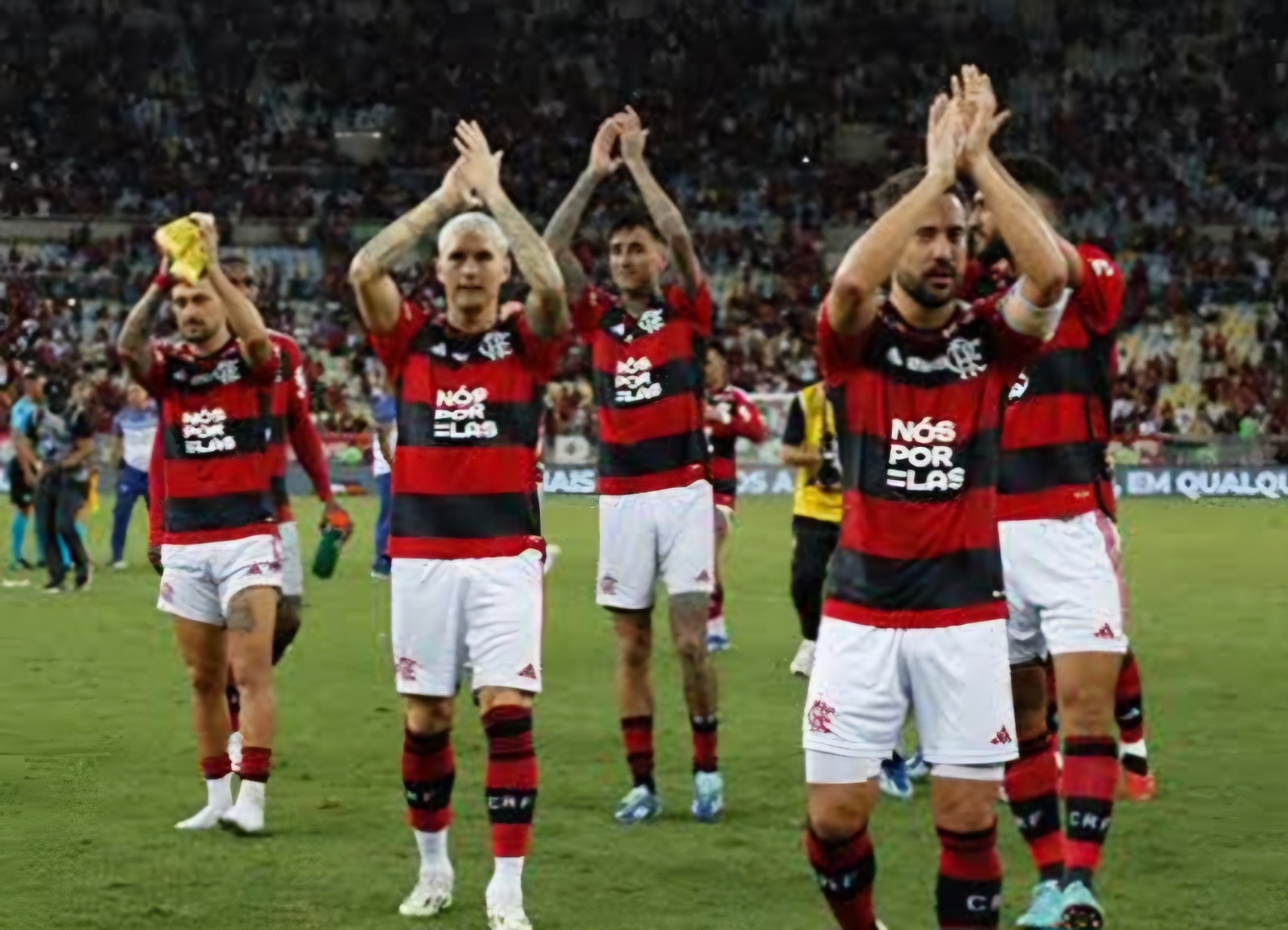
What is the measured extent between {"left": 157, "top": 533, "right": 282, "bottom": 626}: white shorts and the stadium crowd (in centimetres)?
3678

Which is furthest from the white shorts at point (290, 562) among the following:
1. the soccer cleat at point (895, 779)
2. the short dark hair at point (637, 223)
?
the soccer cleat at point (895, 779)

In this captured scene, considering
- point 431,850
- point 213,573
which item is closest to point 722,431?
point 213,573

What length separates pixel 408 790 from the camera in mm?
7938

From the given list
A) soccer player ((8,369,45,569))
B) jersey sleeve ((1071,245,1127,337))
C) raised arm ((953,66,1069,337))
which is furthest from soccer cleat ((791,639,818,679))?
soccer player ((8,369,45,569))

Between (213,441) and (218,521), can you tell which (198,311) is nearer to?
(213,441)

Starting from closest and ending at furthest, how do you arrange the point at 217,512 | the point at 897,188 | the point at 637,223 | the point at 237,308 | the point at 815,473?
the point at 897,188 → the point at 237,308 → the point at 217,512 → the point at 637,223 → the point at 815,473

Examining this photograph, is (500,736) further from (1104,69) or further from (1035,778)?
(1104,69)

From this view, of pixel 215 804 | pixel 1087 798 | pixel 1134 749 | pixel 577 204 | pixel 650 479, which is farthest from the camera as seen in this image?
pixel 1134 749

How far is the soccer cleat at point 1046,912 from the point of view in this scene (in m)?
7.18

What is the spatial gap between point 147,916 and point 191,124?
4847 cm

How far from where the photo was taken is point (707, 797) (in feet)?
31.8

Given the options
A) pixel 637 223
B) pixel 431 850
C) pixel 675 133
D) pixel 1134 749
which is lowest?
pixel 1134 749

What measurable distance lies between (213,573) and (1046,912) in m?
4.13

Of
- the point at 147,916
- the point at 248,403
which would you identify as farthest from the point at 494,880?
the point at 248,403
